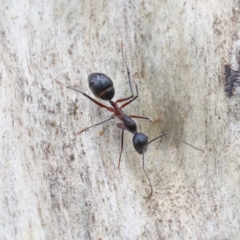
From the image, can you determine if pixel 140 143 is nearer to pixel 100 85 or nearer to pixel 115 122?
pixel 115 122

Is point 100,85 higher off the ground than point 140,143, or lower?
higher

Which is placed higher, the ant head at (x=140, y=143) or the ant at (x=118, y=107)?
the ant at (x=118, y=107)

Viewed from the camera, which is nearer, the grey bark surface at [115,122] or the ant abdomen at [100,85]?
the grey bark surface at [115,122]

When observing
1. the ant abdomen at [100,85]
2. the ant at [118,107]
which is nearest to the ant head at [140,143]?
the ant at [118,107]

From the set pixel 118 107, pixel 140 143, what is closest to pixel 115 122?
pixel 118 107

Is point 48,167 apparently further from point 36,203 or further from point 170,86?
point 170,86

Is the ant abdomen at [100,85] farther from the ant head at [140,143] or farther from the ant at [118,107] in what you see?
the ant head at [140,143]
